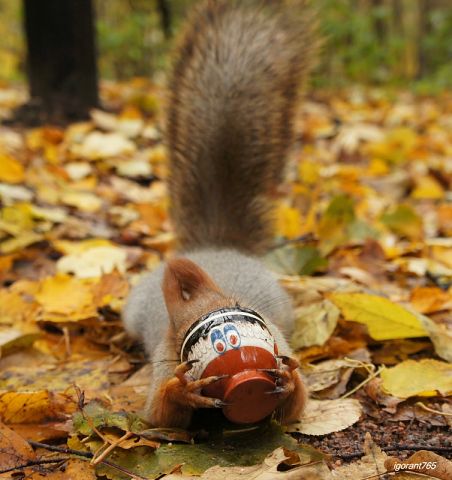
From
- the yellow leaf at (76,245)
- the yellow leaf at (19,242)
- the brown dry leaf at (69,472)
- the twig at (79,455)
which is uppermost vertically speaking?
the yellow leaf at (19,242)

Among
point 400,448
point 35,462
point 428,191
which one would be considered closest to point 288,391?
point 400,448

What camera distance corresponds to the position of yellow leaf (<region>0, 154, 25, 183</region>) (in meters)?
3.13

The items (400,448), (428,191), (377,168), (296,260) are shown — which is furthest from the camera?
(377,168)

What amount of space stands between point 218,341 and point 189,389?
0.36 ft

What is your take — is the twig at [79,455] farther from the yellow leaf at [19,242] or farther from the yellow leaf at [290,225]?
the yellow leaf at [290,225]

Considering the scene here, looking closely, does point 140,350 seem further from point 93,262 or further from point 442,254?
point 442,254

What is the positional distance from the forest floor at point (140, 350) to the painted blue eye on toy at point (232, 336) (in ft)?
0.72

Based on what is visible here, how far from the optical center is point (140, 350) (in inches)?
79.5

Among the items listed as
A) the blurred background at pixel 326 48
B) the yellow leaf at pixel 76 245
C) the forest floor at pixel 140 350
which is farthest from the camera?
the blurred background at pixel 326 48

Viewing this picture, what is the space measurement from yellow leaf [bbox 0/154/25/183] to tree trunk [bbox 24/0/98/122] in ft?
3.47

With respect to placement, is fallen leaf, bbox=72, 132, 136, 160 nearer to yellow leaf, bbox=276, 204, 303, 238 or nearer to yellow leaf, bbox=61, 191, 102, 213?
yellow leaf, bbox=61, 191, 102, 213

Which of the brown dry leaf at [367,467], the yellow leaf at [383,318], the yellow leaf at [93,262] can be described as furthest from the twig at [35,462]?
the yellow leaf at [93,262]

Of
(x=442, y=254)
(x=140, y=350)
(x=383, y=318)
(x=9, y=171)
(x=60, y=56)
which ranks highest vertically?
(x=60, y=56)

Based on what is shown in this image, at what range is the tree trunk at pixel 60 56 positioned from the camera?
13.3 ft
